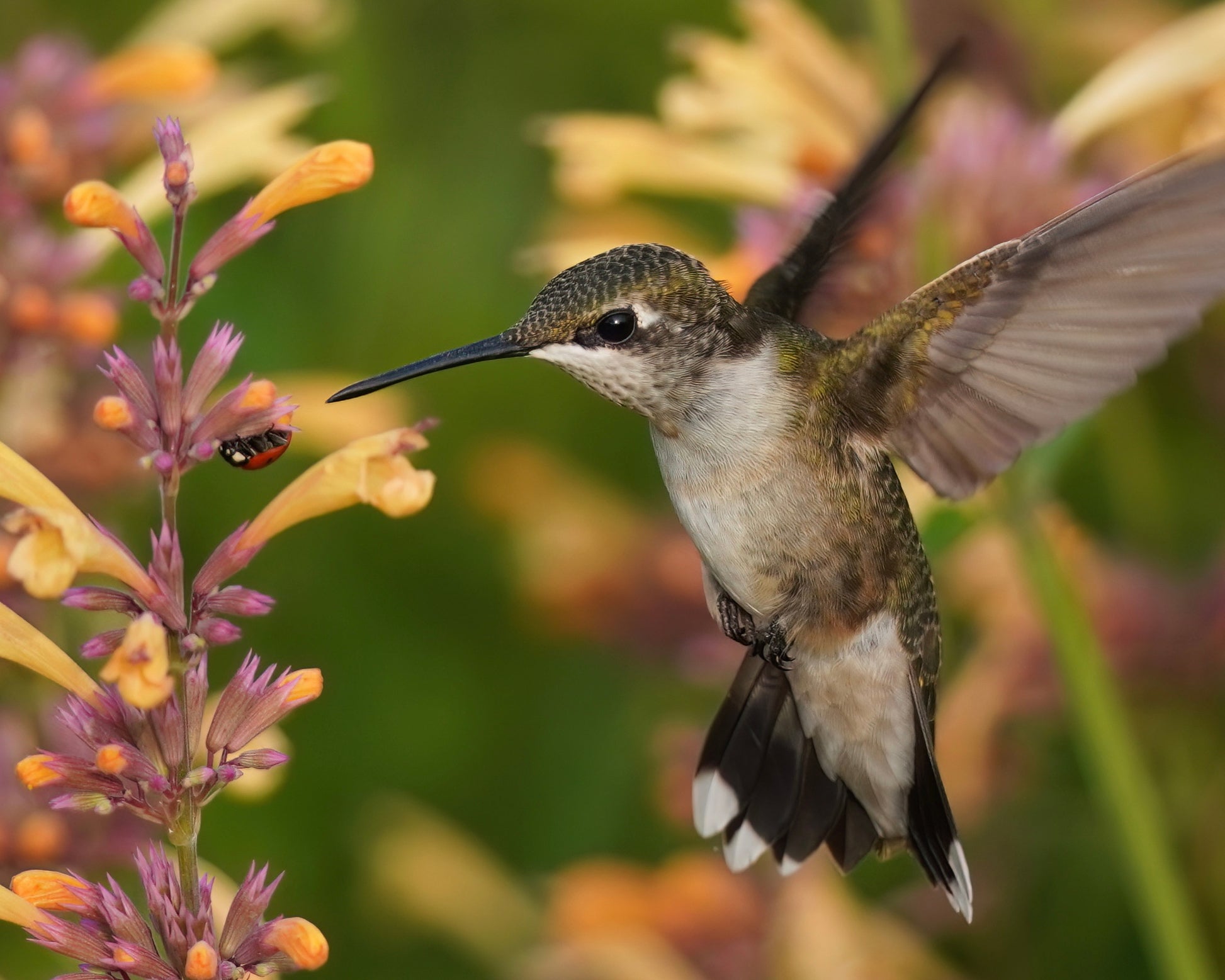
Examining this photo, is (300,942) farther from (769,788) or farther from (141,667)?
(769,788)

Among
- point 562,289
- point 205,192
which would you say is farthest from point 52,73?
point 562,289

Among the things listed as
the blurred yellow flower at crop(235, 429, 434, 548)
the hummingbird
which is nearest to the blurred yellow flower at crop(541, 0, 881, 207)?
the hummingbird

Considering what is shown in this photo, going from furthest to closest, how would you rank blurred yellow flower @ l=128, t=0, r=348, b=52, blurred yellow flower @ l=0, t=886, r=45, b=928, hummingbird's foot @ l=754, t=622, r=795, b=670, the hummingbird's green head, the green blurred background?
blurred yellow flower @ l=128, t=0, r=348, b=52
the green blurred background
hummingbird's foot @ l=754, t=622, r=795, b=670
the hummingbird's green head
blurred yellow flower @ l=0, t=886, r=45, b=928

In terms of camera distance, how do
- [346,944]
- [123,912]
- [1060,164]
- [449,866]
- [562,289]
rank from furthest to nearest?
1. [449,866]
2. [346,944]
3. [1060,164]
4. [562,289]
5. [123,912]

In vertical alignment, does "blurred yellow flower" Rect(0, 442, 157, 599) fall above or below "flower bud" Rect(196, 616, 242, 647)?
above

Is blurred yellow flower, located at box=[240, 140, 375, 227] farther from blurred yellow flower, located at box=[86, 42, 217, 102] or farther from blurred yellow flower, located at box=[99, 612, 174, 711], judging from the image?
blurred yellow flower, located at box=[86, 42, 217, 102]

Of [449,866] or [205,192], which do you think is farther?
[449,866]

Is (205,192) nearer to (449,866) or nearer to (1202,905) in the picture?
(449,866)
